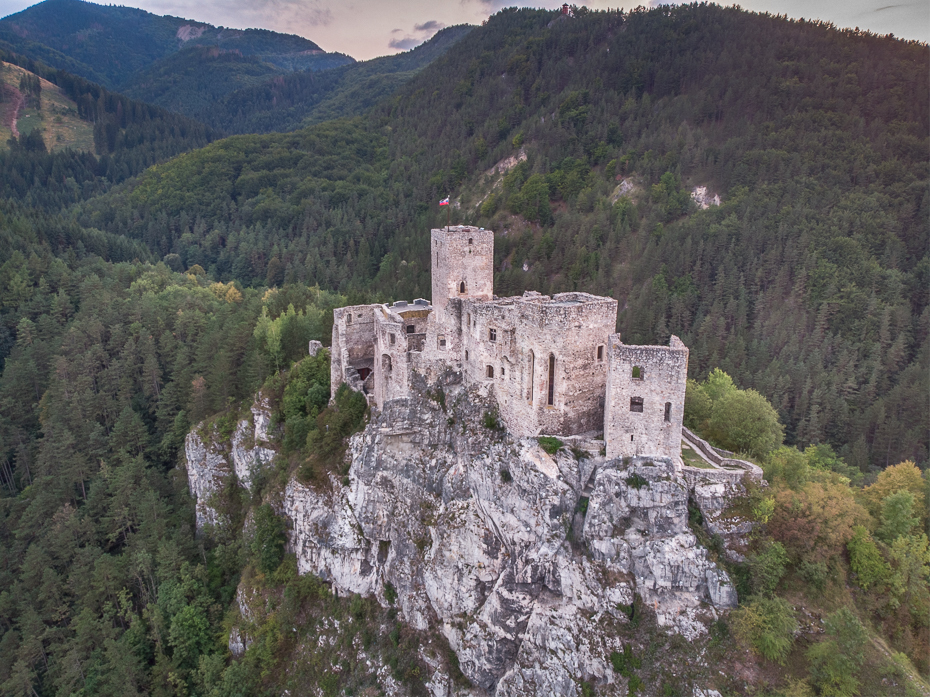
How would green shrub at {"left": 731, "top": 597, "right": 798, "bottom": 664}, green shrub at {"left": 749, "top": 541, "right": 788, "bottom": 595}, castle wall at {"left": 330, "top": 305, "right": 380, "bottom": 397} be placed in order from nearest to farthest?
green shrub at {"left": 731, "top": 597, "right": 798, "bottom": 664}
green shrub at {"left": 749, "top": 541, "right": 788, "bottom": 595}
castle wall at {"left": 330, "top": 305, "right": 380, "bottom": 397}

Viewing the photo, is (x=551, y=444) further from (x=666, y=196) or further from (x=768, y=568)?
(x=666, y=196)

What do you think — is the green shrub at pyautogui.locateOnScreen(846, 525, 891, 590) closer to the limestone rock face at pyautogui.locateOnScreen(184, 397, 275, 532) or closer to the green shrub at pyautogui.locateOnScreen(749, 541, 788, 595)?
the green shrub at pyautogui.locateOnScreen(749, 541, 788, 595)

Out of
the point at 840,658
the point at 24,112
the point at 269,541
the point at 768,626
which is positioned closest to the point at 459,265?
the point at 269,541

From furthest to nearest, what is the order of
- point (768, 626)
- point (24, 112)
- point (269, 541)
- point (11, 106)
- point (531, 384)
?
point (24, 112) < point (11, 106) < point (269, 541) < point (531, 384) < point (768, 626)

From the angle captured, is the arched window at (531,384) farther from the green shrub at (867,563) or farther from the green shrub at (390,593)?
the green shrub at (867,563)

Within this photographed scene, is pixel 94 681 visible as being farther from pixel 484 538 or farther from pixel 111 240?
pixel 111 240

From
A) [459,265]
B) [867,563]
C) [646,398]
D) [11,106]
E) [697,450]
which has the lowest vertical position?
[867,563]

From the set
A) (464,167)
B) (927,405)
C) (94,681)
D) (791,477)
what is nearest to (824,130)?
(927,405)

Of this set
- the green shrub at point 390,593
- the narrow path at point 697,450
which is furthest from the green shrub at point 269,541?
the narrow path at point 697,450

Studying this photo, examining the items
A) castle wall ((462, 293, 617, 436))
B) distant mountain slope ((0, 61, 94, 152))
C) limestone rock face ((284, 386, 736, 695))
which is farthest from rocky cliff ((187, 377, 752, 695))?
distant mountain slope ((0, 61, 94, 152))
